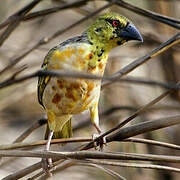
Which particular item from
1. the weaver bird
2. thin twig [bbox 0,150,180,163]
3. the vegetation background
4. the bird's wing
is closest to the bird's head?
the weaver bird

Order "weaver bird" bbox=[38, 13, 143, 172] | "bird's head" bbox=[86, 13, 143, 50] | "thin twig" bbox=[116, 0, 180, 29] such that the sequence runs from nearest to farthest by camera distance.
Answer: "thin twig" bbox=[116, 0, 180, 29] < "weaver bird" bbox=[38, 13, 143, 172] < "bird's head" bbox=[86, 13, 143, 50]

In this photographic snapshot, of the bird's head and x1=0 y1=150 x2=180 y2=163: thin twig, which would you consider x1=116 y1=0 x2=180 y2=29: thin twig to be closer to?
the bird's head

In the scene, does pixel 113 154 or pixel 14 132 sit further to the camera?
pixel 14 132

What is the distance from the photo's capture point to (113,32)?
2.72 meters

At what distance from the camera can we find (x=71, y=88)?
8.46ft

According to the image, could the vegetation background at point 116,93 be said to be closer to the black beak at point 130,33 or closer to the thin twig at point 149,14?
the black beak at point 130,33

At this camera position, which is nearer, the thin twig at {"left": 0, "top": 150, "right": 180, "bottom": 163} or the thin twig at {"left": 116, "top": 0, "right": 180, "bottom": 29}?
the thin twig at {"left": 0, "top": 150, "right": 180, "bottom": 163}

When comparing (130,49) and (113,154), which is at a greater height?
Result: (130,49)

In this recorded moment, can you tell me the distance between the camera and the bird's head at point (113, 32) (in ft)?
8.78

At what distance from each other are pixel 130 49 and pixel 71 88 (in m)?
1.87

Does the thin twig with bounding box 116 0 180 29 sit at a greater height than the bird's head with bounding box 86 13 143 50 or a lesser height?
lesser

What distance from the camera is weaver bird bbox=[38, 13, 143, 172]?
8.41ft

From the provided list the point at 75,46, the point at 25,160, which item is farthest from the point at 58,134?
the point at 75,46

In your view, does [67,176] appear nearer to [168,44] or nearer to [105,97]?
[105,97]
